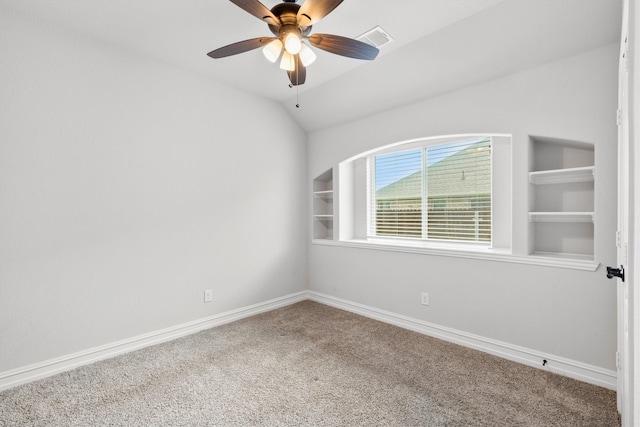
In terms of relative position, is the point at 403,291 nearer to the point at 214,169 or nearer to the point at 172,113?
the point at 214,169

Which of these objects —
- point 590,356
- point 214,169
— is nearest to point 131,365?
point 214,169

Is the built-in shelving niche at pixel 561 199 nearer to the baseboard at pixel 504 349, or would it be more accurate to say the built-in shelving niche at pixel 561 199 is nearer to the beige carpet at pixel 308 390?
the baseboard at pixel 504 349

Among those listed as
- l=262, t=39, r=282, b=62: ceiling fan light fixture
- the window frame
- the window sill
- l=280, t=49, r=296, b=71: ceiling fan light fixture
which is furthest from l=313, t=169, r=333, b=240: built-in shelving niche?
l=262, t=39, r=282, b=62: ceiling fan light fixture

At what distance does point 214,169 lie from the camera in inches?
130

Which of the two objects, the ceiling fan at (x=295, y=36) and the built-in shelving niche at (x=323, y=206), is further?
the built-in shelving niche at (x=323, y=206)

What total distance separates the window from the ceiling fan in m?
1.75

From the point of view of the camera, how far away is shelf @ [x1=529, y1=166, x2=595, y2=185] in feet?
7.46

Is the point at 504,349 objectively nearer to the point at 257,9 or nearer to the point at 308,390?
the point at 308,390

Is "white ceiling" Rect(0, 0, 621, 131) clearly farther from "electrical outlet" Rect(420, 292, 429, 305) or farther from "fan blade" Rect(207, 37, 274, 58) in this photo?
"electrical outlet" Rect(420, 292, 429, 305)

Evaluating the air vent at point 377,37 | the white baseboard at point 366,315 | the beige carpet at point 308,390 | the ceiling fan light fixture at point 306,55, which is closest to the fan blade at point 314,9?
the ceiling fan light fixture at point 306,55

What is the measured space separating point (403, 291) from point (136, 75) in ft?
11.2

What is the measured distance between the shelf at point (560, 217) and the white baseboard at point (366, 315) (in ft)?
3.59

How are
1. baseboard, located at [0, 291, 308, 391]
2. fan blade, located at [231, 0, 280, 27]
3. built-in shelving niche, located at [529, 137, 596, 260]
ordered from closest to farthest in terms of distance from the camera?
fan blade, located at [231, 0, 280, 27] → baseboard, located at [0, 291, 308, 391] → built-in shelving niche, located at [529, 137, 596, 260]

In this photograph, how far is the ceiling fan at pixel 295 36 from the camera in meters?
1.69
